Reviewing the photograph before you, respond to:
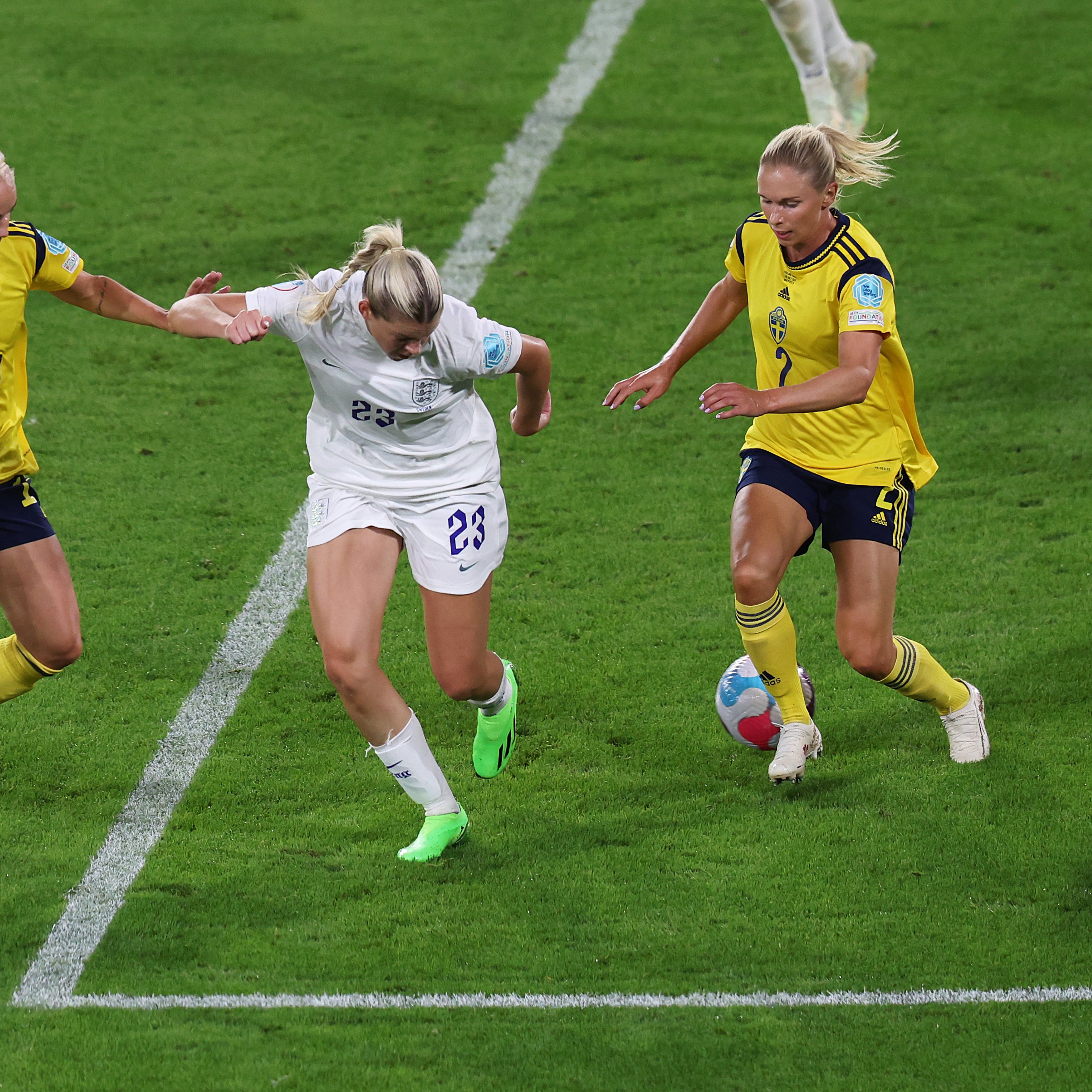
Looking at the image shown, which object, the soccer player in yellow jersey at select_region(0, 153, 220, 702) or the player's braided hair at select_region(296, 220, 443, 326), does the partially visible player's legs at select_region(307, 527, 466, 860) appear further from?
the soccer player in yellow jersey at select_region(0, 153, 220, 702)

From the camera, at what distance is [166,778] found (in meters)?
4.97

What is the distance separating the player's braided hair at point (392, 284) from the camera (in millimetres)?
3885

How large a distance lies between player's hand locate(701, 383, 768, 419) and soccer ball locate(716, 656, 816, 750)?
115 cm

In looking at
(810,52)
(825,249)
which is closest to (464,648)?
(825,249)

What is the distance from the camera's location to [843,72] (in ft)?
30.9

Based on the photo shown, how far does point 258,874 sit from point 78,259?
6.37 feet

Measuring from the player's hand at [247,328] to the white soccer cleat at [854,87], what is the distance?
20.5 ft

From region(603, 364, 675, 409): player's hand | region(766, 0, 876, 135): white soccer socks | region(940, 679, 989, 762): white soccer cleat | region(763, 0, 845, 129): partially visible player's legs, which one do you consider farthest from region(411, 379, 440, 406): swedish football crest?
region(763, 0, 845, 129): partially visible player's legs

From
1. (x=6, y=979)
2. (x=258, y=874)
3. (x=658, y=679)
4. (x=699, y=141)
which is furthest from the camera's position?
(x=699, y=141)

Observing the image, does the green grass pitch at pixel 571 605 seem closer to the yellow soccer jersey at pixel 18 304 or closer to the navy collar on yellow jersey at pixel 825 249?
the yellow soccer jersey at pixel 18 304

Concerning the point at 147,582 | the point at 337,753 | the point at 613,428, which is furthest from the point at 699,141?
the point at 337,753

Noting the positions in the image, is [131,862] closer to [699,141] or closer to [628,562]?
[628,562]

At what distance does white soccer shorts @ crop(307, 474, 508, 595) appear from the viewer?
434 centimetres

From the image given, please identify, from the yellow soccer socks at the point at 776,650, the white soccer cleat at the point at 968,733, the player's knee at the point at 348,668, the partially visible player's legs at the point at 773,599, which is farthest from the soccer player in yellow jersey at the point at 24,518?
the white soccer cleat at the point at 968,733
